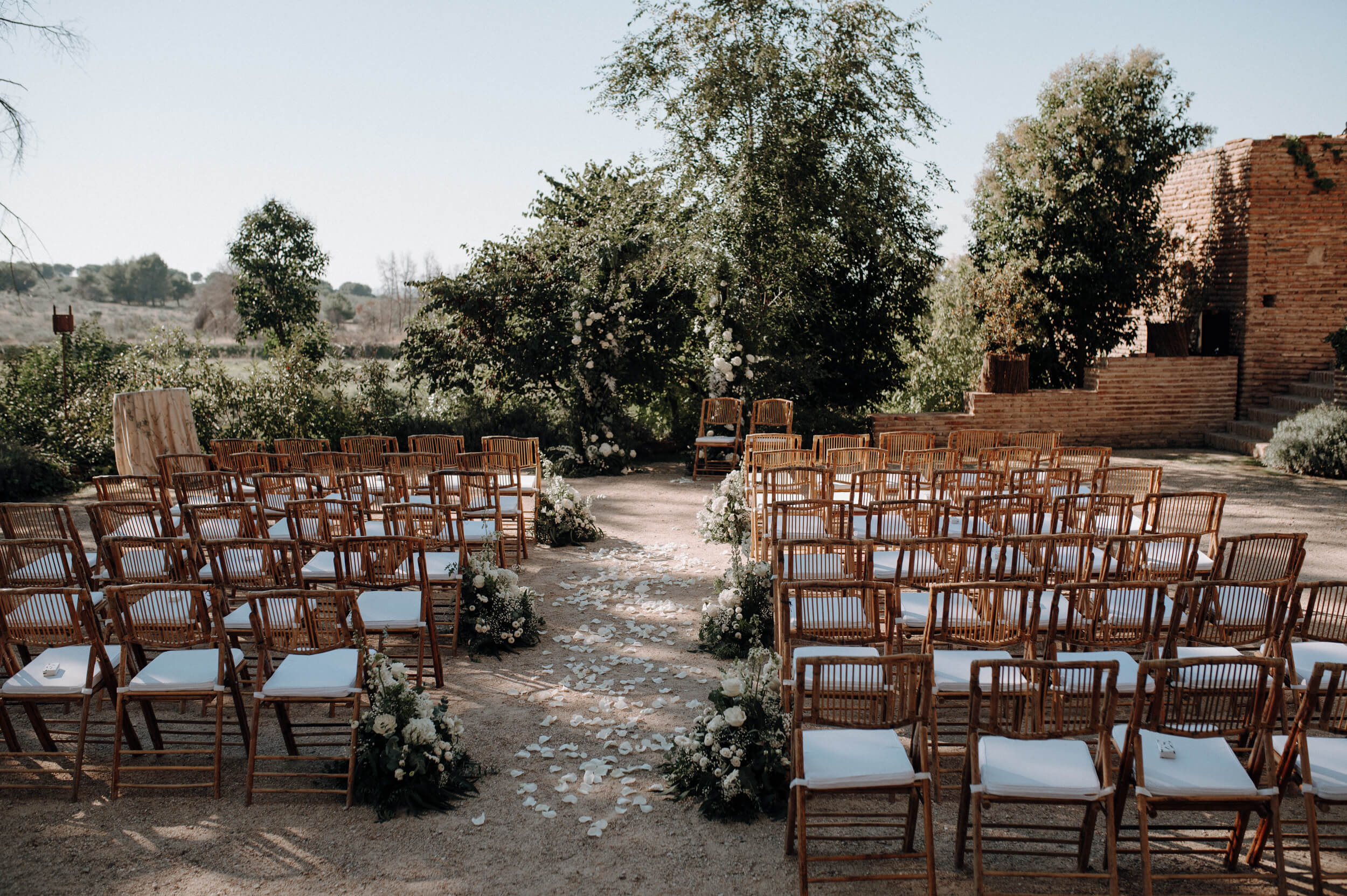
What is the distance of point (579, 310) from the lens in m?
12.1

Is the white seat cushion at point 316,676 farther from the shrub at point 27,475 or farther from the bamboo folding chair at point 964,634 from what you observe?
the shrub at point 27,475

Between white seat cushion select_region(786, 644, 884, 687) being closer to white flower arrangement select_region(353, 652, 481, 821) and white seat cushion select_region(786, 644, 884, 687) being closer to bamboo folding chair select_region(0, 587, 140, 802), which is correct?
white flower arrangement select_region(353, 652, 481, 821)

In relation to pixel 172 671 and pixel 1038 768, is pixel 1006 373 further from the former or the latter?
pixel 172 671

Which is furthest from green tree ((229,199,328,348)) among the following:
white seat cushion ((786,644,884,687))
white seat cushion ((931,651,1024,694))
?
white seat cushion ((931,651,1024,694))

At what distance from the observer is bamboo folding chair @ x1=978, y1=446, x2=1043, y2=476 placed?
296 inches

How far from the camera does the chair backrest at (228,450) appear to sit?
26.7ft

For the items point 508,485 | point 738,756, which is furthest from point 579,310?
point 738,756

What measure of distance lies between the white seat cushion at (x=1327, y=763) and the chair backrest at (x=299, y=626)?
12.5 ft

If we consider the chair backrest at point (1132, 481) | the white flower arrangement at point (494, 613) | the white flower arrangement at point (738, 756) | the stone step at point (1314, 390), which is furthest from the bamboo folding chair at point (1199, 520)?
the stone step at point (1314, 390)

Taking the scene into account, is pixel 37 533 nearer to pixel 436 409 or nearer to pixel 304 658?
pixel 304 658

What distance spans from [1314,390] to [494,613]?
1330 cm

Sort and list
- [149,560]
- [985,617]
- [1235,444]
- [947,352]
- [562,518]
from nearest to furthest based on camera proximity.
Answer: [985,617], [149,560], [562,518], [1235,444], [947,352]

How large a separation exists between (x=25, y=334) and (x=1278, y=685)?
29340 millimetres

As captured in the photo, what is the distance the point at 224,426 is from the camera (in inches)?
479
